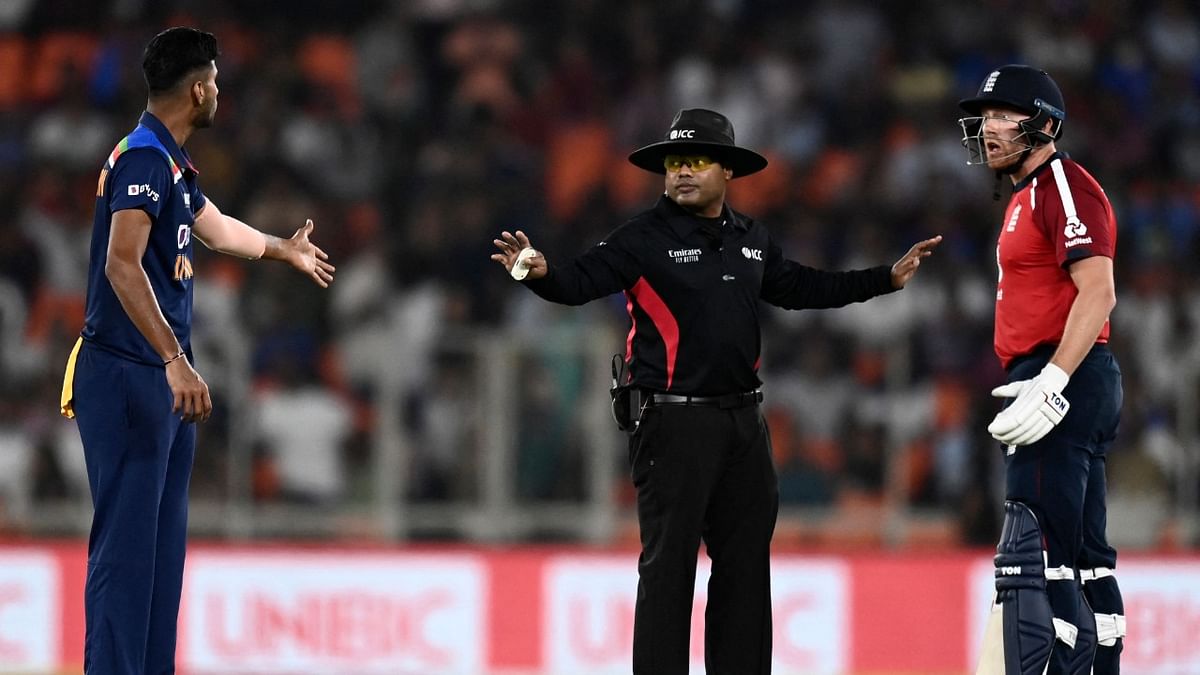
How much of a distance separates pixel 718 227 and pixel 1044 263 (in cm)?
121

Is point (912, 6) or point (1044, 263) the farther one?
point (912, 6)

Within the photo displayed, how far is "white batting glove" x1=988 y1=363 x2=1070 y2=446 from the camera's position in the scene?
6.28 meters

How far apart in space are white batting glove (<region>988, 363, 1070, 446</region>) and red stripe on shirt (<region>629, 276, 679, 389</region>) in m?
1.20

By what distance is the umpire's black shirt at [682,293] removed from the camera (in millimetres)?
6793

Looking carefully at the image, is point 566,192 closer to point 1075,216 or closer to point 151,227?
point 1075,216

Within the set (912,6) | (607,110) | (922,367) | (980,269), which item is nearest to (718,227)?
(922,367)

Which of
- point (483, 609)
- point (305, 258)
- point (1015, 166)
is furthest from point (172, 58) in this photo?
point (483, 609)

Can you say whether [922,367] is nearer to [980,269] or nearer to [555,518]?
[980,269]

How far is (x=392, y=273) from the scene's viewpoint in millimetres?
13750

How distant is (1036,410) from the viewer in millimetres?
6277

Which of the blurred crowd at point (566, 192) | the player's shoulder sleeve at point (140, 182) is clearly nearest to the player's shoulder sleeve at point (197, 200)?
the player's shoulder sleeve at point (140, 182)

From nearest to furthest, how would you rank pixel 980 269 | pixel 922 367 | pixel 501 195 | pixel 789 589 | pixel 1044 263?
pixel 1044 263 → pixel 789 589 → pixel 922 367 → pixel 980 269 → pixel 501 195

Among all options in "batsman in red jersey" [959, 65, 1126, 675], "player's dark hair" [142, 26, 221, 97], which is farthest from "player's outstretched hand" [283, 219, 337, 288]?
"batsman in red jersey" [959, 65, 1126, 675]

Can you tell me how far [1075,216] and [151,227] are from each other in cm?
317
